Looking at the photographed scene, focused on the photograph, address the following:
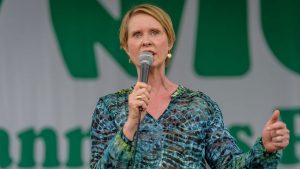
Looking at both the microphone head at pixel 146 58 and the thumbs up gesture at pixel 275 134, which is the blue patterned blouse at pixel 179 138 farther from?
the microphone head at pixel 146 58

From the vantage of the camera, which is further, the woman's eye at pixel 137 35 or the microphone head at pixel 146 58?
the woman's eye at pixel 137 35

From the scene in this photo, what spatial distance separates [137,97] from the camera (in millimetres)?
1786

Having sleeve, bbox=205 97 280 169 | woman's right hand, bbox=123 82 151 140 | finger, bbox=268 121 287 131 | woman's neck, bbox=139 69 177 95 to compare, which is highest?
woman's neck, bbox=139 69 177 95

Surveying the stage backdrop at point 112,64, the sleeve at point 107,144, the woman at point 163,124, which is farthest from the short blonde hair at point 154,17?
the stage backdrop at point 112,64

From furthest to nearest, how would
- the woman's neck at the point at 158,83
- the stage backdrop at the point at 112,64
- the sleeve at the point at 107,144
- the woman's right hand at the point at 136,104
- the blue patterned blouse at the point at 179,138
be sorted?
the stage backdrop at the point at 112,64 → the woman's neck at the point at 158,83 → the blue patterned blouse at the point at 179,138 → the sleeve at the point at 107,144 → the woman's right hand at the point at 136,104

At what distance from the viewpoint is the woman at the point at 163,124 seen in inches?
78.7

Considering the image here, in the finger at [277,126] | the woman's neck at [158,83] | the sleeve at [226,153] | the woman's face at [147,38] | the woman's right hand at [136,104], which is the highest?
the woman's face at [147,38]

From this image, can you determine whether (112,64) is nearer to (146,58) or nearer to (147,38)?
(147,38)

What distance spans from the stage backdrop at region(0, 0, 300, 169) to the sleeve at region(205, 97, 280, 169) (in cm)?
242

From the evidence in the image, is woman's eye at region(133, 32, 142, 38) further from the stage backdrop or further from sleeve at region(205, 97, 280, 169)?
the stage backdrop

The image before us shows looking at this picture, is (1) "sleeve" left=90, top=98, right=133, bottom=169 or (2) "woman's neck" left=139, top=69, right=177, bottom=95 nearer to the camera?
(1) "sleeve" left=90, top=98, right=133, bottom=169

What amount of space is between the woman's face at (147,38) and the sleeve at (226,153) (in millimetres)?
221

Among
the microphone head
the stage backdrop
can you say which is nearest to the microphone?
the microphone head

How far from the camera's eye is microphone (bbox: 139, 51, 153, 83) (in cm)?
186
